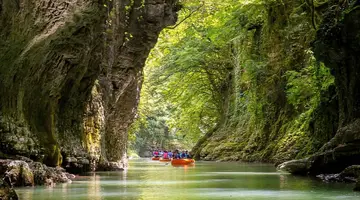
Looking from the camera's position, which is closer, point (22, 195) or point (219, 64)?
point (22, 195)

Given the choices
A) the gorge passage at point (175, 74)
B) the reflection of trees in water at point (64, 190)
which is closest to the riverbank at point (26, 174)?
the gorge passage at point (175, 74)

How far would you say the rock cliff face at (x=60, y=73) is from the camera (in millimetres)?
14164

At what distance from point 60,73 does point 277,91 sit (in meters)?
17.7

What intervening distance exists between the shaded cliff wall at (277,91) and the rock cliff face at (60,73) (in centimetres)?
672

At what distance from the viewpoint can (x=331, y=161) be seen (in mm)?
15750

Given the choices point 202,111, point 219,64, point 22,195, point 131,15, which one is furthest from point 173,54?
point 22,195

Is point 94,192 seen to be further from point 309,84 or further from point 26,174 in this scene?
point 309,84

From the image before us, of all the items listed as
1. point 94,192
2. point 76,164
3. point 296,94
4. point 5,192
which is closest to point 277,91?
point 296,94

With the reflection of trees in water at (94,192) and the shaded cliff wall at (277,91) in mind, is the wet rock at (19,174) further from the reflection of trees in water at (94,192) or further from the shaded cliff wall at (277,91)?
the shaded cliff wall at (277,91)

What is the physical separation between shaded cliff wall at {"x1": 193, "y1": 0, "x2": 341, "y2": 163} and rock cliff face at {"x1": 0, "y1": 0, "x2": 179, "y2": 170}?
672cm

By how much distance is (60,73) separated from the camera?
16.2 metres

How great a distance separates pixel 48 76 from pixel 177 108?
3819cm

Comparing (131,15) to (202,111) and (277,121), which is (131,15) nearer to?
(277,121)

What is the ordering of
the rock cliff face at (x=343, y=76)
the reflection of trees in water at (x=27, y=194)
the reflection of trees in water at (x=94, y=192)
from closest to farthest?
the reflection of trees in water at (x=27, y=194) < the reflection of trees in water at (x=94, y=192) < the rock cliff face at (x=343, y=76)
